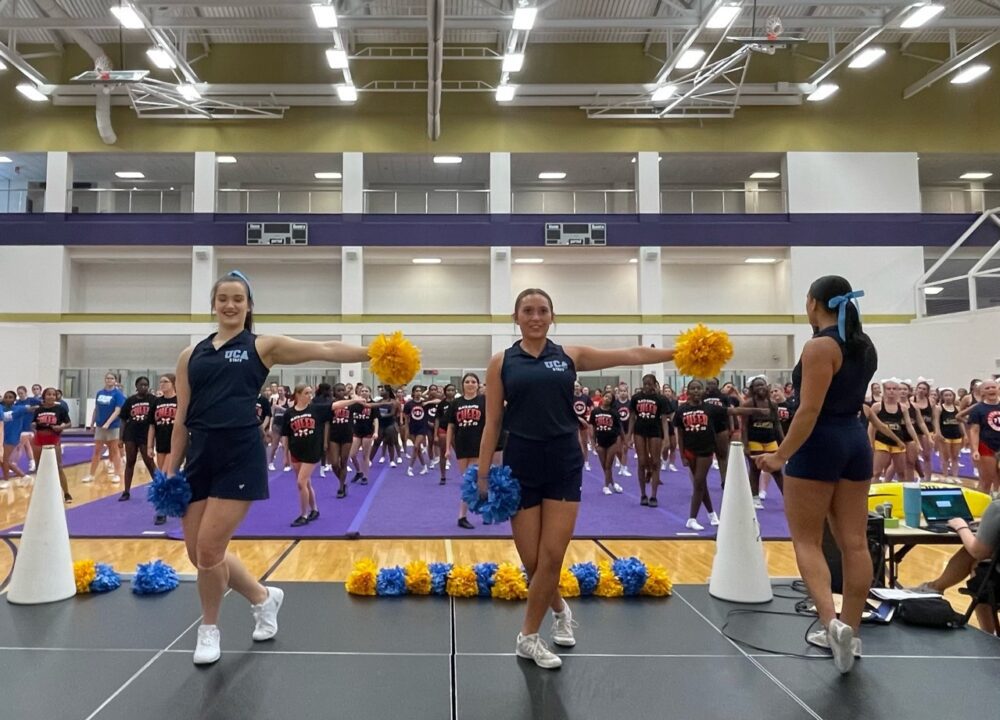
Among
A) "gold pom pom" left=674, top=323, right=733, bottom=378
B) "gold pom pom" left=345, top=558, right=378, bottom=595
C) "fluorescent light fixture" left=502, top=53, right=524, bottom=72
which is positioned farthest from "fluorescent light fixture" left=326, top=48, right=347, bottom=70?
"gold pom pom" left=674, top=323, right=733, bottom=378

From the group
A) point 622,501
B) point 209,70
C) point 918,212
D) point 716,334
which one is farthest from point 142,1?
point 918,212

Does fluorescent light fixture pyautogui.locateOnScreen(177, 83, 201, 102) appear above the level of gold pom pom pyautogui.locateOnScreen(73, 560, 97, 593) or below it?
above

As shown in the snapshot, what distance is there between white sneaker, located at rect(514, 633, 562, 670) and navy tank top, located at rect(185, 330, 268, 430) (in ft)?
5.78

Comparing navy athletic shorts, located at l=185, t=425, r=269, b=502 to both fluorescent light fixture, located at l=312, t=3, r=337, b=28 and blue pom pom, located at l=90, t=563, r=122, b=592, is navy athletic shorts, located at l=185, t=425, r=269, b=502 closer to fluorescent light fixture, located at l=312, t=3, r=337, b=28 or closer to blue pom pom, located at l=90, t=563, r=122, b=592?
blue pom pom, located at l=90, t=563, r=122, b=592

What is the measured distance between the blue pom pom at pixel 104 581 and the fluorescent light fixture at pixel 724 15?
14.0 m

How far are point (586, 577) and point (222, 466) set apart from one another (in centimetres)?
260

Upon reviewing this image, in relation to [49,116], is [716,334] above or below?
below

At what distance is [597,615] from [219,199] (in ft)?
69.9

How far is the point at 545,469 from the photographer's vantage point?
113 inches

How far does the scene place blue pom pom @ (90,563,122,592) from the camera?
13.9 ft

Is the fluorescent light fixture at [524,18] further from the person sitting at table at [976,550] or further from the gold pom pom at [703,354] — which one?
the person sitting at table at [976,550]

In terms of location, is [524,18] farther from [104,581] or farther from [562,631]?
[562,631]

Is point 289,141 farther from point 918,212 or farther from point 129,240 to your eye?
point 918,212

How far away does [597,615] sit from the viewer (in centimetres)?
387
